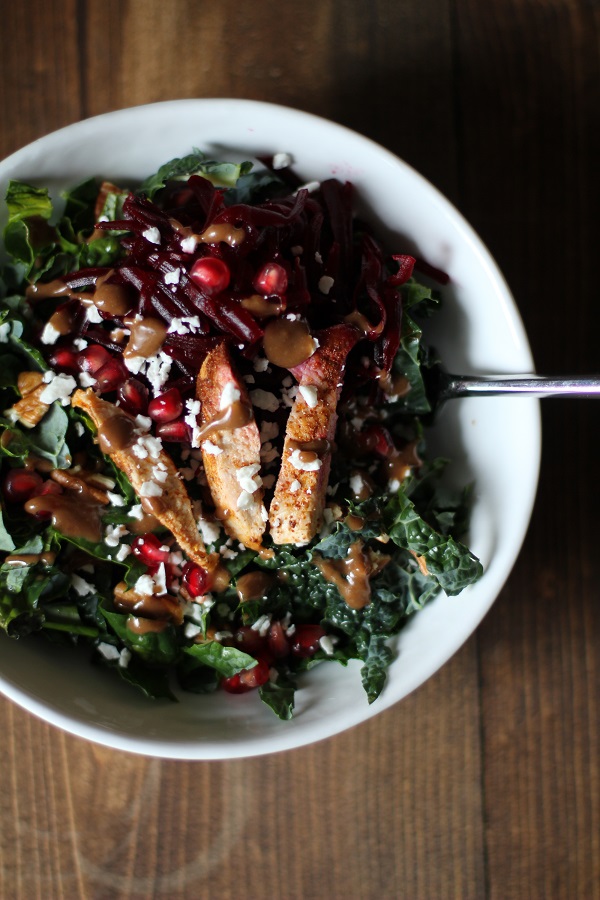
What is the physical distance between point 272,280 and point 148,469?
66 centimetres

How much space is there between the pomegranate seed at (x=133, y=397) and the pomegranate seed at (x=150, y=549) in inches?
15.5

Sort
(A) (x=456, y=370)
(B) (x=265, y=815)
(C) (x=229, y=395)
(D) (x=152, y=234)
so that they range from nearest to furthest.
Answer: (C) (x=229, y=395) → (D) (x=152, y=234) → (A) (x=456, y=370) → (B) (x=265, y=815)

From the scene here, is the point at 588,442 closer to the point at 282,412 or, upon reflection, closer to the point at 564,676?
the point at 564,676

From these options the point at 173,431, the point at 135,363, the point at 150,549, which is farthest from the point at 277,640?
the point at 135,363

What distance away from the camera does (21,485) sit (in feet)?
7.79

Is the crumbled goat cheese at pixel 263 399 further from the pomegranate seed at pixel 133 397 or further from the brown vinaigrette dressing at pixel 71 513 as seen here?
the brown vinaigrette dressing at pixel 71 513

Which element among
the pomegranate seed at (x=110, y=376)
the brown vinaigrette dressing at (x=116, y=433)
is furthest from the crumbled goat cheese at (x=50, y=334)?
the brown vinaigrette dressing at (x=116, y=433)

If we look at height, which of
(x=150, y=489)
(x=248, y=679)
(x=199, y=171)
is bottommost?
(x=248, y=679)

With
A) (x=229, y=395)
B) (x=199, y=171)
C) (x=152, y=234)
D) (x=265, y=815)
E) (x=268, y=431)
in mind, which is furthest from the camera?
(x=265, y=815)

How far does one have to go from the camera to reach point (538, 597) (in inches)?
120

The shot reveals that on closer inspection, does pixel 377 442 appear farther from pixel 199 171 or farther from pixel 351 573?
pixel 199 171

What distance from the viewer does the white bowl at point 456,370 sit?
2336 mm

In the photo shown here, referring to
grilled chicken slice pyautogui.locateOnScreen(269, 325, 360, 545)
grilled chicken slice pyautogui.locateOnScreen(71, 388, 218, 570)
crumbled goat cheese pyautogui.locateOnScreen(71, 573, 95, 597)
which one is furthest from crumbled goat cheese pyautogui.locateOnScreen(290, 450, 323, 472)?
crumbled goat cheese pyautogui.locateOnScreen(71, 573, 95, 597)

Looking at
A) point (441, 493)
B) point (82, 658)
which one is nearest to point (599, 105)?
point (441, 493)
